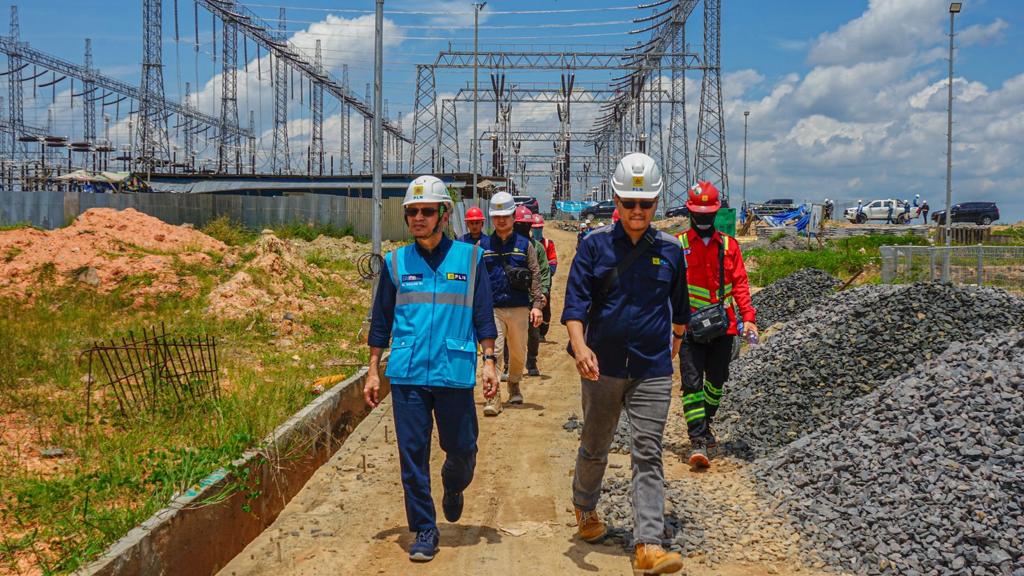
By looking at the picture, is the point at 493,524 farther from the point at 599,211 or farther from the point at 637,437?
the point at 599,211

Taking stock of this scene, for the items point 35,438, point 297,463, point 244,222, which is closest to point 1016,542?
point 297,463

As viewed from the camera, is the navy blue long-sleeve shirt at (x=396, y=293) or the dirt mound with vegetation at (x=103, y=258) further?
the dirt mound with vegetation at (x=103, y=258)

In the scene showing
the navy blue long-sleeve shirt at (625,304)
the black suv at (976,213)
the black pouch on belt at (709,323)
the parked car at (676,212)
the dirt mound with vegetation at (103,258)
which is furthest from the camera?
the parked car at (676,212)

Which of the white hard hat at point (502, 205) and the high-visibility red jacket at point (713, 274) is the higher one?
the white hard hat at point (502, 205)

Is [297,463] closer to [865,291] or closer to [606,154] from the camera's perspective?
[865,291]

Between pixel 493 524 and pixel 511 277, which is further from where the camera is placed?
pixel 511 277

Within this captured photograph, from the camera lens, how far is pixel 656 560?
15.7 ft

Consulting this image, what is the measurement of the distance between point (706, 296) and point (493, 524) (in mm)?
2434

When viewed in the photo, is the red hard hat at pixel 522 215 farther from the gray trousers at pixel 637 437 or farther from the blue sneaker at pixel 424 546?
the blue sneaker at pixel 424 546

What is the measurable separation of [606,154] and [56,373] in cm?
6257

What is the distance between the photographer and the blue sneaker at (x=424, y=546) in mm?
5219

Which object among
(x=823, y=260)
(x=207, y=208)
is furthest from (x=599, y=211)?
(x=823, y=260)

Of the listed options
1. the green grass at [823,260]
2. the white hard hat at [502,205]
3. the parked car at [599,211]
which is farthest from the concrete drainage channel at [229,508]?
the parked car at [599,211]

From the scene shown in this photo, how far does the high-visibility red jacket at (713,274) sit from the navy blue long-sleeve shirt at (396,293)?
2.24 meters
